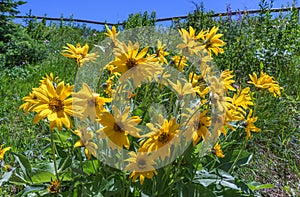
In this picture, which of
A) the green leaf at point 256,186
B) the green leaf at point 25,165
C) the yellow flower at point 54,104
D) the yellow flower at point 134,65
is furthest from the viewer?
the green leaf at point 256,186

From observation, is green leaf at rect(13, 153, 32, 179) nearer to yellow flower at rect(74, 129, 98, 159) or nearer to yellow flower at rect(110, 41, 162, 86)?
yellow flower at rect(74, 129, 98, 159)

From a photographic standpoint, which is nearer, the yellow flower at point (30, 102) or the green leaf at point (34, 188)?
the yellow flower at point (30, 102)

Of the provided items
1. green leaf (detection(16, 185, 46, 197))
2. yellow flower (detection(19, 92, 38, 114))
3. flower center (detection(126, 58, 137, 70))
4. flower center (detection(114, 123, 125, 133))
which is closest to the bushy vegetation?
green leaf (detection(16, 185, 46, 197))

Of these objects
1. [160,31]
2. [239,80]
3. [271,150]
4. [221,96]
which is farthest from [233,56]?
[221,96]

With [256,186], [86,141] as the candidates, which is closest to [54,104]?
[86,141]

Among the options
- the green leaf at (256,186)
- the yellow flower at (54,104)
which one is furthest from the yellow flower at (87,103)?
the green leaf at (256,186)

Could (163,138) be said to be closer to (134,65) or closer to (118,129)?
(118,129)

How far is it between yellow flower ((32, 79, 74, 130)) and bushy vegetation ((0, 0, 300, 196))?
12 cm

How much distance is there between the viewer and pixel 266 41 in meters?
3.87

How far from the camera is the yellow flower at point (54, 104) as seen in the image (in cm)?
112

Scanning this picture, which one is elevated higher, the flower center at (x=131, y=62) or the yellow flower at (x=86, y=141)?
the flower center at (x=131, y=62)

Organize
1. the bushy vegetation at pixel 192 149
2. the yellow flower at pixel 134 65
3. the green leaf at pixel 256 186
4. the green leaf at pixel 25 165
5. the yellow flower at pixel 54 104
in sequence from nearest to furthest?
the yellow flower at pixel 54 104
the yellow flower at pixel 134 65
the bushy vegetation at pixel 192 149
the green leaf at pixel 25 165
the green leaf at pixel 256 186

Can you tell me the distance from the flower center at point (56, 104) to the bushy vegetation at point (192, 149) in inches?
4.7

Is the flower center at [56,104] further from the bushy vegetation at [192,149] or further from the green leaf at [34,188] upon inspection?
the green leaf at [34,188]
